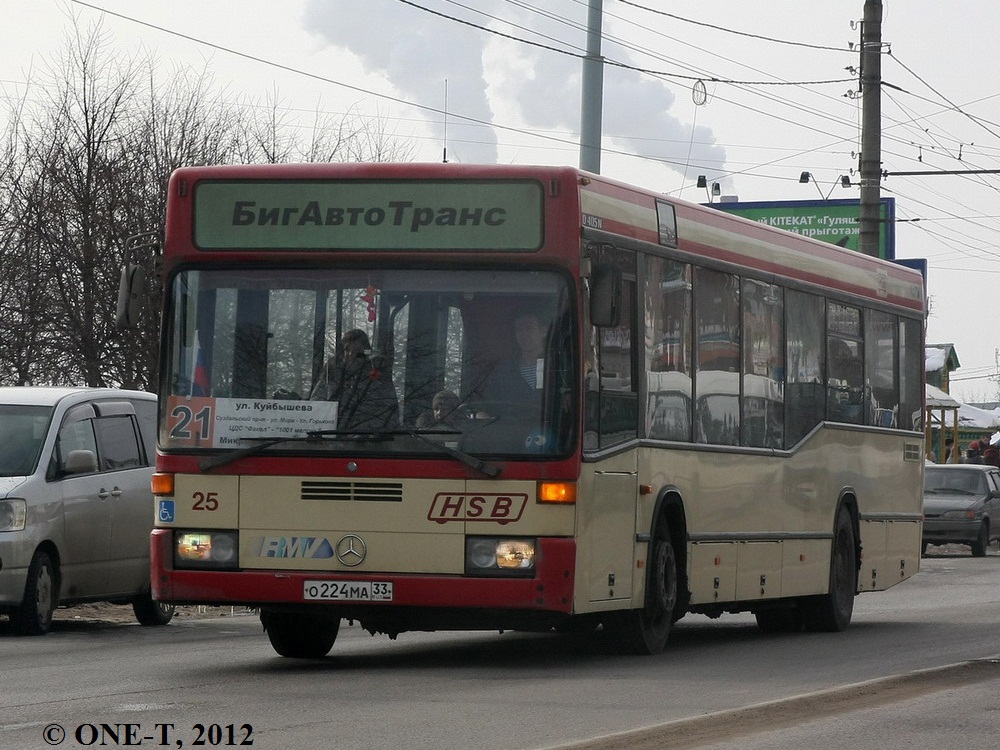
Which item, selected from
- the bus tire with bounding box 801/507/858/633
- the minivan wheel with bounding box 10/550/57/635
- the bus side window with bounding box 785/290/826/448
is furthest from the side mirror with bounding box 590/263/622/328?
the bus tire with bounding box 801/507/858/633

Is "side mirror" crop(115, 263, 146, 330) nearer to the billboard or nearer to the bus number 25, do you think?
the bus number 25

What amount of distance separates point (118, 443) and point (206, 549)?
551 cm

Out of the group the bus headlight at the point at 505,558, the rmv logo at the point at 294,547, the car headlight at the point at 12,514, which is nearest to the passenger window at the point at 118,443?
the car headlight at the point at 12,514

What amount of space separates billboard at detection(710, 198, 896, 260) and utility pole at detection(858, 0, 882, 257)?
73.2ft

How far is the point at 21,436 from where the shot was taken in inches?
620

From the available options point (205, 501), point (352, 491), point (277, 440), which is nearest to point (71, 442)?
point (205, 501)

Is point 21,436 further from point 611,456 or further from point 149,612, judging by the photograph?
point 611,456

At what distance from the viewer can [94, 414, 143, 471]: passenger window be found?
54.3 ft

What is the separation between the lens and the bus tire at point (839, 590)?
16891mm

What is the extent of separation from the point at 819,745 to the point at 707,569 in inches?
209

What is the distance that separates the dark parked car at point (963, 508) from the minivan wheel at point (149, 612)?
67.9 feet

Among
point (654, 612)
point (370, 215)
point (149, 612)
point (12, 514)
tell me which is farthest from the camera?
point (149, 612)

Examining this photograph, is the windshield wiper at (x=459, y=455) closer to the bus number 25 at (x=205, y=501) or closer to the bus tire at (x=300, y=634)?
the bus number 25 at (x=205, y=501)

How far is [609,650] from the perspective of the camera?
13.3m
